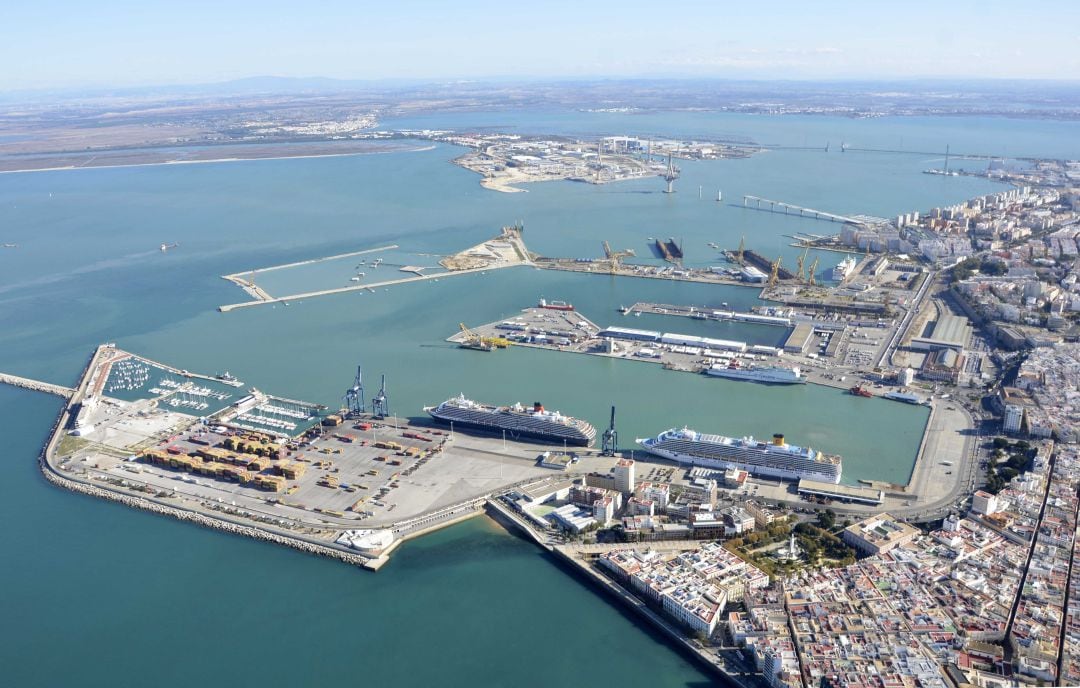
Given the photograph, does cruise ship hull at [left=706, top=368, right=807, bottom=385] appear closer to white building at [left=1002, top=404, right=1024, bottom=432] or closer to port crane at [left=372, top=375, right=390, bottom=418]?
white building at [left=1002, top=404, right=1024, bottom=432]

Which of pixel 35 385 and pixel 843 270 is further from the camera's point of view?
pixel 843 270

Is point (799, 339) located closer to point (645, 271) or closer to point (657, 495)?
point (645, 271)

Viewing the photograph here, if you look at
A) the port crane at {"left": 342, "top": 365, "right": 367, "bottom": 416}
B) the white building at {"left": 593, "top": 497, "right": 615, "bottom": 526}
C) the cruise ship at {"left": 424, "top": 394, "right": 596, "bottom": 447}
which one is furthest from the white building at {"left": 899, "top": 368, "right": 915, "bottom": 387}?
the port crane at {"left": 342, "top": 365, "right": 367, "bottom": 416}

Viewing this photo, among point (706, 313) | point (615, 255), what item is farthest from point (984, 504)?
point (615, 255)

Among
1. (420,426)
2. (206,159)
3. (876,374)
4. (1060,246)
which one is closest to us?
(420,426)

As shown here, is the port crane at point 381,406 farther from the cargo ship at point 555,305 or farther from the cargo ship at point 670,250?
the cargo ship at point 670,250

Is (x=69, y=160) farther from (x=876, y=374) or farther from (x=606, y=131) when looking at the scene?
(x=876, y=374)

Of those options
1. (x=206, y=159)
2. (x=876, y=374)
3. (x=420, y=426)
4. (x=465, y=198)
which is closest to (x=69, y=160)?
(x=206, y=159)

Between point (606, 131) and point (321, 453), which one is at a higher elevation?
point (606, 131)
